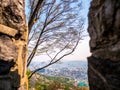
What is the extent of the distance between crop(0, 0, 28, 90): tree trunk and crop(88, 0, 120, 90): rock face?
254 centimetres


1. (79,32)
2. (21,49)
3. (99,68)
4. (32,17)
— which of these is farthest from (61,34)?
(99,68)

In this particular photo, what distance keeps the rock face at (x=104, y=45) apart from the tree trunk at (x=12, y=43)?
2.54 metres

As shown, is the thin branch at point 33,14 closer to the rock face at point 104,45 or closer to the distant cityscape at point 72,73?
the rock face at point 104,45

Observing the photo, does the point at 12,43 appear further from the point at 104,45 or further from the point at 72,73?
the point at 72,73

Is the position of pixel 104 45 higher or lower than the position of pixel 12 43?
lower

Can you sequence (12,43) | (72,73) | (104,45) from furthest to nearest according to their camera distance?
(72,73), (12,43), (104,45)

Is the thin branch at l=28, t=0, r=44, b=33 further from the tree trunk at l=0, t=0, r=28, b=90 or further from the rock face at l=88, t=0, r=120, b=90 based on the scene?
the rock face at l=88, t=0, r=120, b=90

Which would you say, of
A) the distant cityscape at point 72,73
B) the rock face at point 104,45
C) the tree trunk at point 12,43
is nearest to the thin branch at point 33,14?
the tree trunk at point 12,43

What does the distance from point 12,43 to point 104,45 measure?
329 centimetres

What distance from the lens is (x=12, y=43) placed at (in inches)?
298

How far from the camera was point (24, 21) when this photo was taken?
812 centimetres

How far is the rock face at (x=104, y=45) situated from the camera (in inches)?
173

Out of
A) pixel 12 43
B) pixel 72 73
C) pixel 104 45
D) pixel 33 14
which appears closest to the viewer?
pixel 104 45

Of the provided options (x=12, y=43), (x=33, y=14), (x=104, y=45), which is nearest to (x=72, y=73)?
(x=33, y=14)
